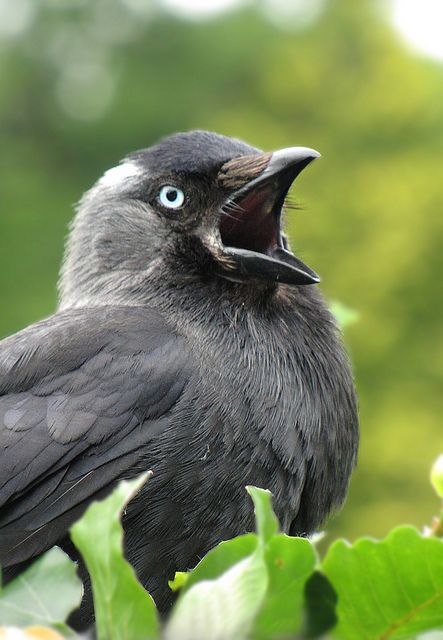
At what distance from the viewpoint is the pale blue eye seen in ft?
12.8

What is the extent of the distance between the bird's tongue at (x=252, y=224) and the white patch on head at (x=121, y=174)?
53 centimetres

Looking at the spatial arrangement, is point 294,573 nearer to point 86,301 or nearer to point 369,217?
point 86,301

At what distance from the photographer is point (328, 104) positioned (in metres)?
18.0

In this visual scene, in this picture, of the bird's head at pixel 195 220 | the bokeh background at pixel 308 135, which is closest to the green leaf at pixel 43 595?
the bird's head at pixel 195 220

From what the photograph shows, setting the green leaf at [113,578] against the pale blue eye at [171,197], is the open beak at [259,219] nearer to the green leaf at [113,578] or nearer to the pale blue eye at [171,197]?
the pale blue eye at [171,197]

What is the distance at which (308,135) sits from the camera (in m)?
17.7

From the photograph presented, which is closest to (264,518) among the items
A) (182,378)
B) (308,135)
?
(182,378)

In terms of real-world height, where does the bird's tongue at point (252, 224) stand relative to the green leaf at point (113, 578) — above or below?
above

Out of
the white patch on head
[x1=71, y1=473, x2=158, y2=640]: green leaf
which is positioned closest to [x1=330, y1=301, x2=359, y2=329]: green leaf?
the white patch on head

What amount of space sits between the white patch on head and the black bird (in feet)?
0.05

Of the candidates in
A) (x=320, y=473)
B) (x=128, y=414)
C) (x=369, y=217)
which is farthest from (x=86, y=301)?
(x=369, y=217)

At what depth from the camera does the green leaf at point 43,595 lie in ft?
4.44

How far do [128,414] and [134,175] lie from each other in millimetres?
1250

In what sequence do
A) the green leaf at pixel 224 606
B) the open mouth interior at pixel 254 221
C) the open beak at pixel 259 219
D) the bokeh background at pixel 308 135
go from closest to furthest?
1. the green leaf at pixel 224 606
2. the open beak at pixel 259 219
3. the open mouth interior at pixel 254 221
4. the bokeh background at pixel 308 135
